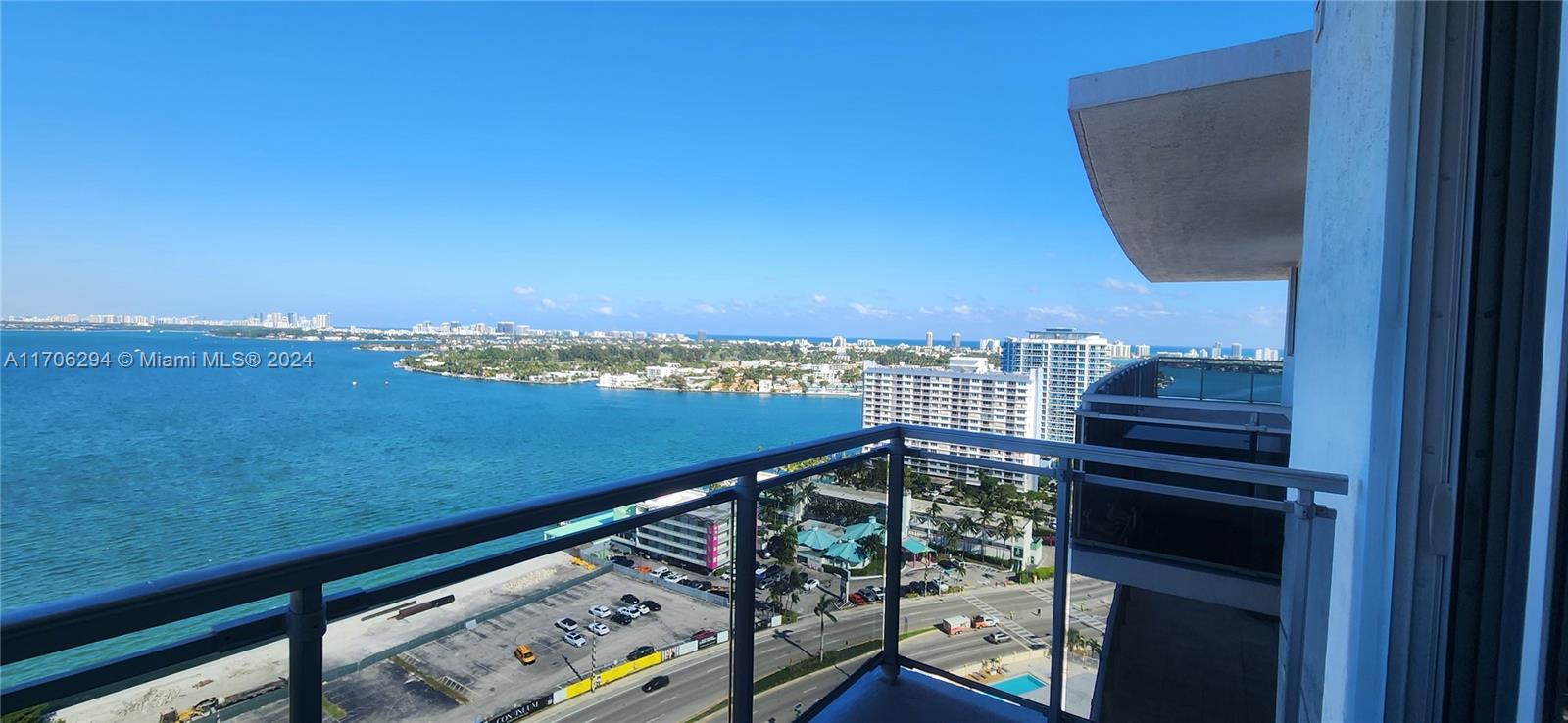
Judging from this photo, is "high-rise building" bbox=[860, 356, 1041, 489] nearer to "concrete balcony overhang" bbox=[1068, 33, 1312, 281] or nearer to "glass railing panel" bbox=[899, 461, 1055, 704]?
"concrete balcony overhang" bbox=[1068, 33, 1312, 281]

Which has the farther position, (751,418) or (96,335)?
(751,418)

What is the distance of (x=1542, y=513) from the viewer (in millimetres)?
962

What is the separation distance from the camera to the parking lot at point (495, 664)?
1.04 m

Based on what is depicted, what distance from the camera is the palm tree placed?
2166 millimetres

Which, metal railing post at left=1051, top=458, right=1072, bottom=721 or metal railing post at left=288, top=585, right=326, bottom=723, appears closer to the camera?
metal railing post at left=288, top=585, right=326, bottom=723

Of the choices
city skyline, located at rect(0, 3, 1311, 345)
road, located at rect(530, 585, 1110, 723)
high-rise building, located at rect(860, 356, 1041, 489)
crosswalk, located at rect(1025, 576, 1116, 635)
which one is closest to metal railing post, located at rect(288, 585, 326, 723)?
road, located at rect(530, 585, 1110, 723)

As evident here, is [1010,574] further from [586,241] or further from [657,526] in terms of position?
[586,241]

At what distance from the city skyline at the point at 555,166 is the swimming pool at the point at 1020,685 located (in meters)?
11.9

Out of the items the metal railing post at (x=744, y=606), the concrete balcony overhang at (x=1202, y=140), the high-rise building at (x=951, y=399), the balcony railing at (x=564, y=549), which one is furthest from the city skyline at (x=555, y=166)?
the metal railing post at (x=744, y=606)

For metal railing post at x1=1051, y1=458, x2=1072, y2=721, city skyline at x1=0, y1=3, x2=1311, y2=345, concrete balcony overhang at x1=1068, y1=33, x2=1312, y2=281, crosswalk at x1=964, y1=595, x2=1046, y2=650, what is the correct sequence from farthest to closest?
city skyline at x1=0, y1=3, x2=1311, y2=345 < concrete balcony overhang at x1=1068, y1=33, x2=1312, y2=281 < crosswalk at x1=964, y1=595, x2=1046, y2=650 < metal railing post at x1=1051, y1=458, x2=1072, y2=721

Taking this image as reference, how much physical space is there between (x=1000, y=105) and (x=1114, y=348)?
59.1 feet

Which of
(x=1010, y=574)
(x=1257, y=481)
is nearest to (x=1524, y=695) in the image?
(x=1257, y=481)

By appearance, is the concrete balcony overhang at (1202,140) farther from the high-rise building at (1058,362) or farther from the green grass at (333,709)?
the green grass at (333,709)

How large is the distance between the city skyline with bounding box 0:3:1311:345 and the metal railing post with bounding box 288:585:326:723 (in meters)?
13.1
